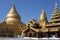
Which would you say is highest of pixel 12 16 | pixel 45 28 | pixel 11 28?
pixel 12 16

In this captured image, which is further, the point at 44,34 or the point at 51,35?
the point at 44,34

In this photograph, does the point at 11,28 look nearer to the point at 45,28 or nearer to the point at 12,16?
the point at 12,16

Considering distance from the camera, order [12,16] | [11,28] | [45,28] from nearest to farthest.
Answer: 1. [45,28]
2. [11,28]
3. [12,16]

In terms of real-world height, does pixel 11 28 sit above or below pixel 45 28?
above

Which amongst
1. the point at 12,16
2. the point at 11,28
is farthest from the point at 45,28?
the point at 12,16

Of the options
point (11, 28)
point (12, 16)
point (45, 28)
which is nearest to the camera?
point (45, 28)

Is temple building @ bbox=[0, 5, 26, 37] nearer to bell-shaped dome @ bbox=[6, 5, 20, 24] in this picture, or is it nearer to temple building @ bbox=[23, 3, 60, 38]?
bell-shaped dome @ bbox=[6, 5, 20, 24]

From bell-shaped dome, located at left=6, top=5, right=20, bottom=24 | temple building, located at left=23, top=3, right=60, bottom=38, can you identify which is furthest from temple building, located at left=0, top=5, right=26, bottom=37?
temple building, located at left=23, top=3, right=60, bottom=38

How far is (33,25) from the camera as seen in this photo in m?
32.1

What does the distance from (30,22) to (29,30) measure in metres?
1.67

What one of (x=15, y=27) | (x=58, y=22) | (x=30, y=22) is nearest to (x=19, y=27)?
(x=15, y=27)

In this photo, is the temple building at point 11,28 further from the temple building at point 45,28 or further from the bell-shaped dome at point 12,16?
the temple building at point 45,28

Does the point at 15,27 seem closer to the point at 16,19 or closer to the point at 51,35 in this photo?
the point at 16,19

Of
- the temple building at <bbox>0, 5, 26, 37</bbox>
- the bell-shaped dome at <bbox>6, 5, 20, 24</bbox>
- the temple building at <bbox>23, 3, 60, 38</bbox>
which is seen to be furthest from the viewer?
the bell-shaped dome at <bbox>6, 5, 20, 24</bbox>
